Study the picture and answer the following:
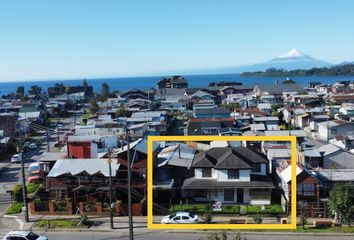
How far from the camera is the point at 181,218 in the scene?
11.9 m

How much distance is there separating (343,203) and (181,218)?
4369mm

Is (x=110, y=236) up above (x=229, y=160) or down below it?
below

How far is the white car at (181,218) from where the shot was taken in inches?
464

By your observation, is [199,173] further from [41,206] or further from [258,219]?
[41,206]

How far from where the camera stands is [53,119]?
4066cm

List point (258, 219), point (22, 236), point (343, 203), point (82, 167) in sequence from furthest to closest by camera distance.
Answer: point (82, 167) < point (258, 219) < point (343, 203) < point (22, 236)

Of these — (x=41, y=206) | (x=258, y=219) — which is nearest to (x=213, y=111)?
(x=41, y=206)

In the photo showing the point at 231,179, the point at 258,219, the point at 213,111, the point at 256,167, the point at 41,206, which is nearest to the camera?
the point at 258,219

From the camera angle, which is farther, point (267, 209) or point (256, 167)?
point (256, 167)

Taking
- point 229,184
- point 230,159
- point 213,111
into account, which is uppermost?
point 230,159

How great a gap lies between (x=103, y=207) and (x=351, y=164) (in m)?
9.33

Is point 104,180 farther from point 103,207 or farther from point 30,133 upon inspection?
point 30,133

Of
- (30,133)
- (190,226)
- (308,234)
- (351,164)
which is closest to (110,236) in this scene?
(190,226)

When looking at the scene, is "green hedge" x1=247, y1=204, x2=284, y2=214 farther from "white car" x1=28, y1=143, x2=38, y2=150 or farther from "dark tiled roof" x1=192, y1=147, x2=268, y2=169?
"white car" x1=28, y1=143, x2=38, y2=150
